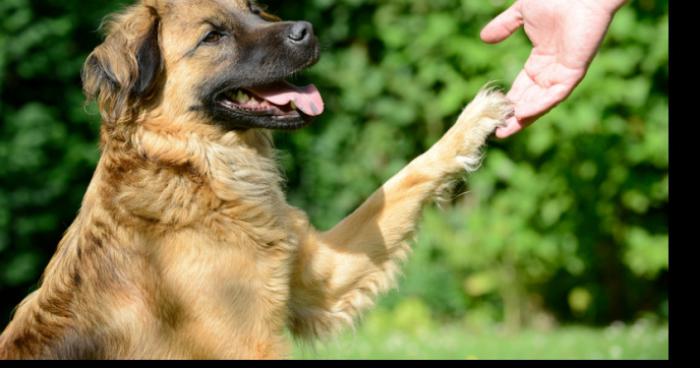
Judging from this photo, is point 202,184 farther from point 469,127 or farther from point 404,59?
point 404,59

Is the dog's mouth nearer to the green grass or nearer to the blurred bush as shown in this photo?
the green grass

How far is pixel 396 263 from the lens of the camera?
16.1 ft

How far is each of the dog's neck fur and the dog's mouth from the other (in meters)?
0.19

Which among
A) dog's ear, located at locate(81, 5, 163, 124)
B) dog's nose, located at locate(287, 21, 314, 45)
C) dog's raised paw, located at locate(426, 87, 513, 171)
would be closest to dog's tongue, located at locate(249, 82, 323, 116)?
dog's nose, located at locate(287, 21, 314, 45)

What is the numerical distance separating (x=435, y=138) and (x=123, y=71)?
541 centimetres

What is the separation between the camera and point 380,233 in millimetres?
4871

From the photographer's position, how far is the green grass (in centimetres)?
637

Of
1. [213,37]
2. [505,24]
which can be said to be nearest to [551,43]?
[505,24]

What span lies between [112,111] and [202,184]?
531mm

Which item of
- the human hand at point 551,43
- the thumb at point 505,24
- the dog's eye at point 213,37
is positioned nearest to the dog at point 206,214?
the dog's eye at point 213,37

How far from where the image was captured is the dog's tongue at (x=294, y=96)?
4.63 meters

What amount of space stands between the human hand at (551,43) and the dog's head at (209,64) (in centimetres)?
97

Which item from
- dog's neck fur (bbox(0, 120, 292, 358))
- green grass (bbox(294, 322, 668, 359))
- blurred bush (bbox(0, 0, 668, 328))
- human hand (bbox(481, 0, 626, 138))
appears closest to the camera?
dog's neck fur (bbox(0, 120, 292, 358))

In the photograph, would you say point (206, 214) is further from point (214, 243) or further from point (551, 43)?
Answer: point (551, 43)
